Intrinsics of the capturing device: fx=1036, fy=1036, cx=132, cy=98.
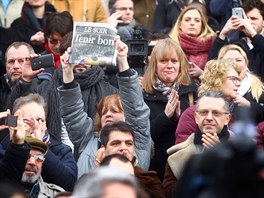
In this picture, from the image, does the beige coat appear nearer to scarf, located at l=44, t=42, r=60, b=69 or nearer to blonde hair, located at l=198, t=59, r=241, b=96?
scarf, located at l=44, t=42, r=60, b=69

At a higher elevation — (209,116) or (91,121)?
(209,116)

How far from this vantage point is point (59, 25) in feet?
40.3

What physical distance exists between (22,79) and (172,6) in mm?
4240

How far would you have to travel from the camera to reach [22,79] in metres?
11.1

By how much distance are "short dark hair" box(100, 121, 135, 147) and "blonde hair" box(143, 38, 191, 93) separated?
190 cm

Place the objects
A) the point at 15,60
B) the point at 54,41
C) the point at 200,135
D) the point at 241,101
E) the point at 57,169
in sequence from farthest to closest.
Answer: the point at 54,41, the point at 15,60, the point at 241,101, the point at 200,135, the point at 57,169

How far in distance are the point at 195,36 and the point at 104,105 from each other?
3136mm

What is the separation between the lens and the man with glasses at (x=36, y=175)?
8.59m

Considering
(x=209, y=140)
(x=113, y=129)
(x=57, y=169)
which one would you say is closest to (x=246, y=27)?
(x=209, y=140)

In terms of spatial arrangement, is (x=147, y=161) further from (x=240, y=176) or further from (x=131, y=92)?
(x=240, y=176)

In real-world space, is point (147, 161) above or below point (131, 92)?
below

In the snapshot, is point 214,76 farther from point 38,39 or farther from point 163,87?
point 38,39

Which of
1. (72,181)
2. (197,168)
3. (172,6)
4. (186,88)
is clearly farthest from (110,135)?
(172,6)

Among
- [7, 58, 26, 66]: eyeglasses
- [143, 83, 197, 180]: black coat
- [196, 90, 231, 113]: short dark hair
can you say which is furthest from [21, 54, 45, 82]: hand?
[196, 90, 231, 113]: short dark hair
